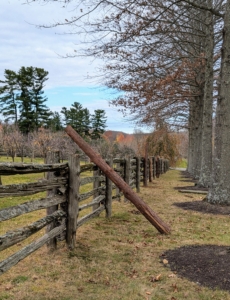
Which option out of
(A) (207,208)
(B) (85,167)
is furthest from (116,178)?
(A) (207,208)

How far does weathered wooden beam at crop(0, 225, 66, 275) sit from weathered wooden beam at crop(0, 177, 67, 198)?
65 cm

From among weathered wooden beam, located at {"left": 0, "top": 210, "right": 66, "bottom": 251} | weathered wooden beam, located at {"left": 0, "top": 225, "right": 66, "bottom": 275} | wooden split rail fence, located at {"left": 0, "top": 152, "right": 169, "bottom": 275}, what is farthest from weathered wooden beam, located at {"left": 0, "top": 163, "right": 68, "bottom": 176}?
weathered wooden beam, located at {"left": 0, "top": 225, "right": 66, "bottom": 275}

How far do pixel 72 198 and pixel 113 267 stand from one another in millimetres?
1191

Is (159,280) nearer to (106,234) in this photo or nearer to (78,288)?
(78,288)

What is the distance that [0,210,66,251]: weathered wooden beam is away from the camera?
3.10 m

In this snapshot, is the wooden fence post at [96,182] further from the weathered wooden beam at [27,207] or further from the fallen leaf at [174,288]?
the fallen leaf at [174,288]

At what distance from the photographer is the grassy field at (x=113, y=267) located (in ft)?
10.9

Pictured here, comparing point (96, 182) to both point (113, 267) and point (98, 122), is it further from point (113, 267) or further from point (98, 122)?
point (98, 122)

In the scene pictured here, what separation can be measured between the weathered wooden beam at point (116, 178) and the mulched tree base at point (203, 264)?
966 millimetres

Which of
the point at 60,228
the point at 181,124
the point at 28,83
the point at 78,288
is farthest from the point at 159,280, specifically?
the point at 28,83

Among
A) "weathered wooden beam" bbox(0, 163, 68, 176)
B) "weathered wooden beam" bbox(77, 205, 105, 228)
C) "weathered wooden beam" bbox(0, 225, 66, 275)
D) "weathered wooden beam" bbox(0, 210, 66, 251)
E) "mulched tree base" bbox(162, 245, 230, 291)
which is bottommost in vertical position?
"mulched tree base" bbox(162, 245, 230, 291)

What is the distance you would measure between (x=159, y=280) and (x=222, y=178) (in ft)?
16.2

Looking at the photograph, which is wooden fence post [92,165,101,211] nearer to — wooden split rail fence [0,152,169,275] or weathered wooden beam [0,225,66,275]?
wooden split rail fence [0,152,169,275]

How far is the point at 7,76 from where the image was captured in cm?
5078
